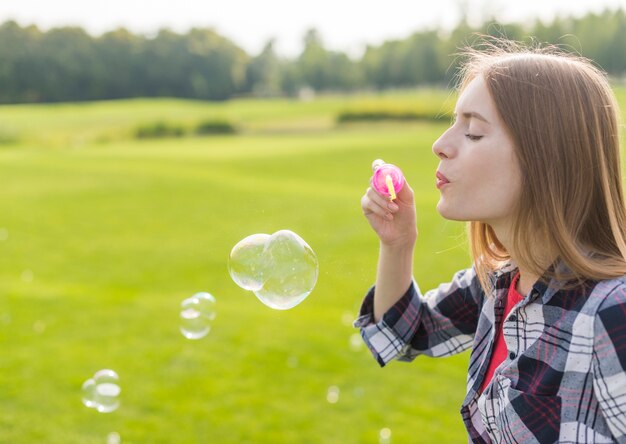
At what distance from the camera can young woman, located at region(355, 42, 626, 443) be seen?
1.40 metres

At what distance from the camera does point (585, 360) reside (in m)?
1.38

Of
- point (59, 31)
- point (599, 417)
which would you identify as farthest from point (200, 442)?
point (59, 31)

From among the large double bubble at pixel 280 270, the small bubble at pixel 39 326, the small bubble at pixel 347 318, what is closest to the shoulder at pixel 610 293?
the large double bubble at pixel 280 270

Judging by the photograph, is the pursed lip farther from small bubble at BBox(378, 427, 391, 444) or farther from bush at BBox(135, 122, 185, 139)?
bush at BBox(135, 122, 185, 139)

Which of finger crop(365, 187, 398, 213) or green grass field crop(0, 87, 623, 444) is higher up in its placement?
finger crop(365, 187, 398, 213)

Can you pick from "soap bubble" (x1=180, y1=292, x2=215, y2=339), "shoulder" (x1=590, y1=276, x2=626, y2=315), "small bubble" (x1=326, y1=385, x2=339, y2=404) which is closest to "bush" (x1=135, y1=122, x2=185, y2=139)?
"small bubble" (x1=326, y1=385, x2=339, y2=404)

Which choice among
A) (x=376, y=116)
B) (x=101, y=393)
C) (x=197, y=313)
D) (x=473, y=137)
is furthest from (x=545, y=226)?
(x=376, y=116)

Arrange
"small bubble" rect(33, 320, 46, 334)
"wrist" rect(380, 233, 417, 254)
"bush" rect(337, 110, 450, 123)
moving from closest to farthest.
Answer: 1. "wrist" rect(380, 233, 417, 254)
2. "small bubble" rect(33, 320, 46, 334)
3. "bush" rect(337, 110, 450, 123)

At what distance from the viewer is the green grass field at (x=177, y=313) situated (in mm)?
4332

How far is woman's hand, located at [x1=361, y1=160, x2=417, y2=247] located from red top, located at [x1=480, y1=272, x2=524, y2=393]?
31 centimetres

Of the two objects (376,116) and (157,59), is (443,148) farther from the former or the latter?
(157,59)

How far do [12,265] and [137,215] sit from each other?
3.96 m

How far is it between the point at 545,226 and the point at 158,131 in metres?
30.1

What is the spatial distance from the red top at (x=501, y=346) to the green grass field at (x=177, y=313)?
0.41m
